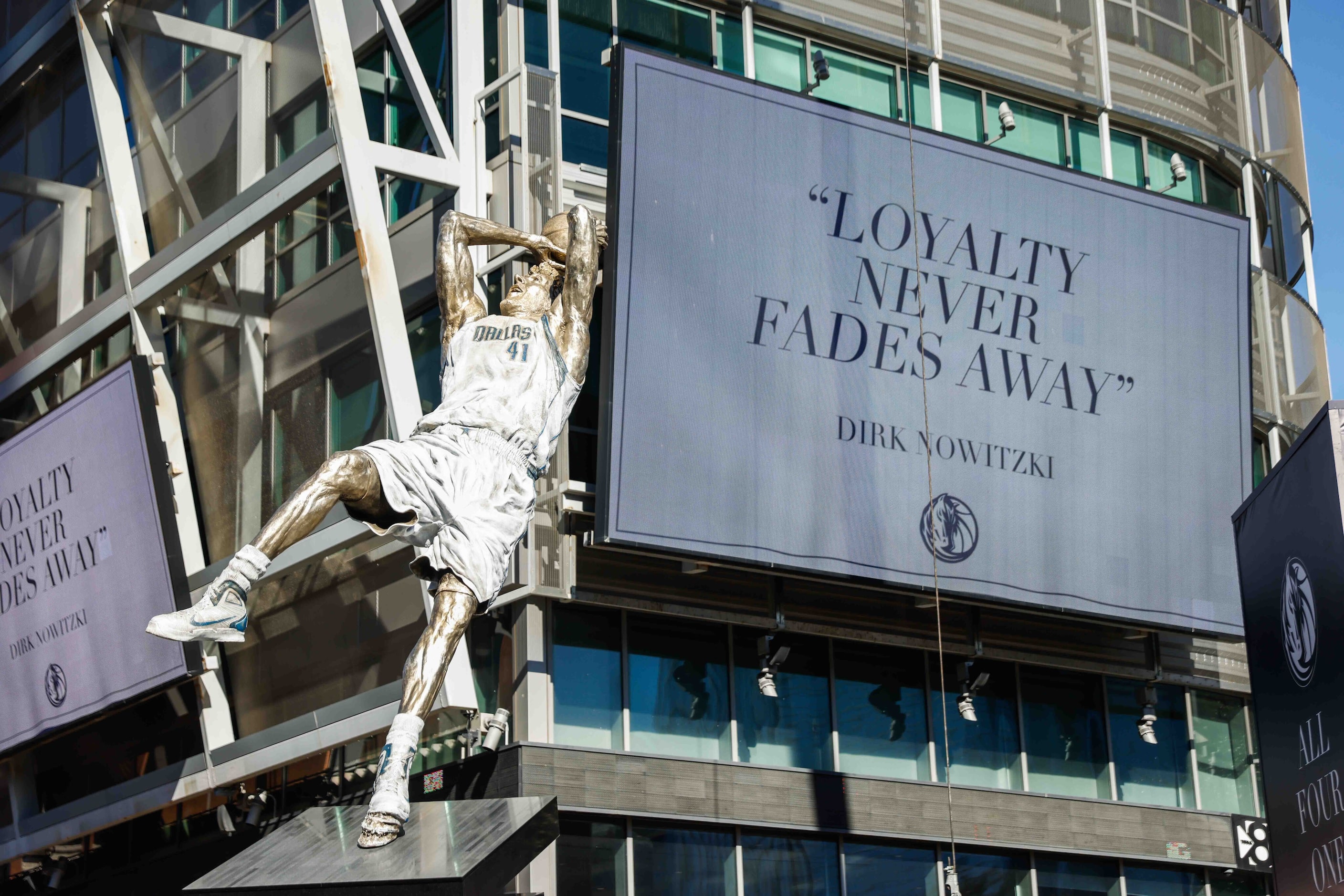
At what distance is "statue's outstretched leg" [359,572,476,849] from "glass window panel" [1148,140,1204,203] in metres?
14.6

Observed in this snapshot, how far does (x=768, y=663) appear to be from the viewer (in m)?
18.5

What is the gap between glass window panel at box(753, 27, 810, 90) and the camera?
20.3 meters

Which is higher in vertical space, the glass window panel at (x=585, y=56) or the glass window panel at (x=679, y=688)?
the glass window panel at (x=585, y=56)

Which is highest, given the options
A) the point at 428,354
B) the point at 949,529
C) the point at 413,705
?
the point at 428,354

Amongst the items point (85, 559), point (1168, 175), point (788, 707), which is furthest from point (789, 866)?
point (1168, 175)

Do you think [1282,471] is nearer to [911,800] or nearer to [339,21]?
[911,800]

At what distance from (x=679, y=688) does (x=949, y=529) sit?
10.2 feet

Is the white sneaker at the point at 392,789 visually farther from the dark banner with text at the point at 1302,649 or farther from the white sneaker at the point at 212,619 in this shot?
the dark banner with text at the point at 1302,649

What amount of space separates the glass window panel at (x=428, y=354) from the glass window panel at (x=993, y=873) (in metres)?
6.76

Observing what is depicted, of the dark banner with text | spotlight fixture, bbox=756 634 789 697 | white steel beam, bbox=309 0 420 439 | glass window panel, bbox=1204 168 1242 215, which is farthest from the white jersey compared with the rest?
glass window panel, bbox=1204 168 1242 215

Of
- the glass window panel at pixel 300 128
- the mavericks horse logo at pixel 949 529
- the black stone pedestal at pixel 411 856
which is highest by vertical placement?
the glass window panel at pixel 300 128

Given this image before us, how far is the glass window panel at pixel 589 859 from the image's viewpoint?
669 inches

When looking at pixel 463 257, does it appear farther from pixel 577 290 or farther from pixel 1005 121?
pixel 1005 121

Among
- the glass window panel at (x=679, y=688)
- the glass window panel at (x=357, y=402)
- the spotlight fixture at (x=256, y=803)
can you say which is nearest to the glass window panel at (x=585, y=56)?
the glass window panel at (x=357, y=402)
